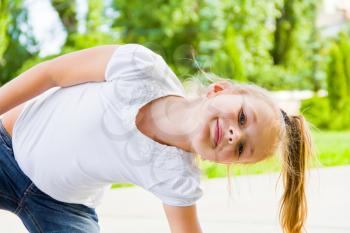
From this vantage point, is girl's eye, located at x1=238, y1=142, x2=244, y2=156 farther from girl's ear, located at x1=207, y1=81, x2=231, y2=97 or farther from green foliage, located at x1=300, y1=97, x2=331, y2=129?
green foliage, located at x1=300, y1=97, x2=331, y2=129

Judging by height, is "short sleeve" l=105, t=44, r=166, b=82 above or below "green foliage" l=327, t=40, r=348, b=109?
above

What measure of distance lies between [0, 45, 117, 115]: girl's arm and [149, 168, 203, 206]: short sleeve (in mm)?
365

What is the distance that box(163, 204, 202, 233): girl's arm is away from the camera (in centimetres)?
144

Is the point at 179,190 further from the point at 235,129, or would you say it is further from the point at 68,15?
the point at 68,15

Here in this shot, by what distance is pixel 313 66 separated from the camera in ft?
46.1

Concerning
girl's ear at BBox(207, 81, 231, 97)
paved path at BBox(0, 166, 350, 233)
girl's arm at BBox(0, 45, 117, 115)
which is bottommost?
paved path at BBox(0, 166, 350, 233)

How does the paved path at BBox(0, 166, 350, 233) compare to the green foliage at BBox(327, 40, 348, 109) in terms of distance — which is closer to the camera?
the paved path at BBox(0, 166, 350, 233)

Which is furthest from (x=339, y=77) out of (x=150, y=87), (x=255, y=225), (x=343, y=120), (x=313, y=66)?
(x=150, y=87)

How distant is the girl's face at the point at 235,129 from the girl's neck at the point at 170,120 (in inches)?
1.2

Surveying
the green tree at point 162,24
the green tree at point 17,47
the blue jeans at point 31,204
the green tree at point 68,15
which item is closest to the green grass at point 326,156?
the blue jeans at point 31,204

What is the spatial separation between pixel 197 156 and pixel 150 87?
0.72ft

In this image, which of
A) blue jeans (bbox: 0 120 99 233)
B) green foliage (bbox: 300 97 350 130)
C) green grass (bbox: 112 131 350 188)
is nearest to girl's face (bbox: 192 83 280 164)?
blue jeans (bbox: 0 120 99 233)

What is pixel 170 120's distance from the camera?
5.00 ft

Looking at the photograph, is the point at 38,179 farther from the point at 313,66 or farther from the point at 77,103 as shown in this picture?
the point at 313,66
